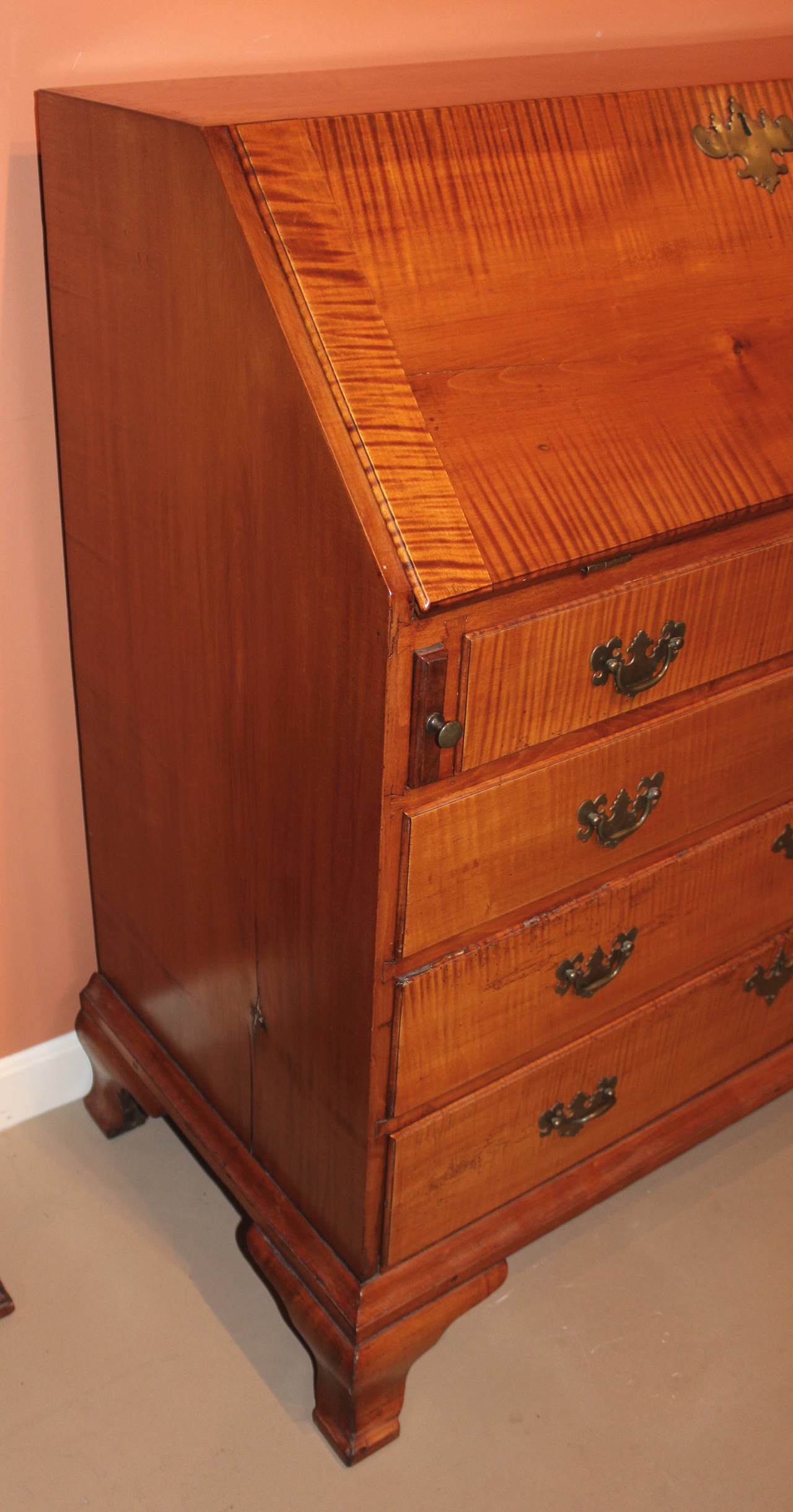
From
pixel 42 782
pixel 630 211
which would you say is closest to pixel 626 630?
pixel 630 211

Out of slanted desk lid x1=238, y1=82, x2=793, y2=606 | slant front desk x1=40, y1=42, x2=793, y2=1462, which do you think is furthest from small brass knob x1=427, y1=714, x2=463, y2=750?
slanted desk lid x1=238, y1=82, x2=793, y2=606

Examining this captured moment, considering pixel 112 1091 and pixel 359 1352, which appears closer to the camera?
pixel 359 1352

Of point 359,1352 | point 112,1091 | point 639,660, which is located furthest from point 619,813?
point 112,1091

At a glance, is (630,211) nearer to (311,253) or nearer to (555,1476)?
(311,253)

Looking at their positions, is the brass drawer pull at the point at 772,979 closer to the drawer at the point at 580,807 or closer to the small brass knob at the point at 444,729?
the drawer at the point at 580,807

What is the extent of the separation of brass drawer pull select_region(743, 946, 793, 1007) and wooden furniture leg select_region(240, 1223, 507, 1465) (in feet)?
1.51

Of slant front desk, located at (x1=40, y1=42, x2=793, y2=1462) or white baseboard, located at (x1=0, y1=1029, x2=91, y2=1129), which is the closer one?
slant front desk, located at (x1=40, y1=42, x2=793, y2=1462)

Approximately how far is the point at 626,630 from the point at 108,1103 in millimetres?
1076

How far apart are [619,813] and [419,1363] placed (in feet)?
2.48

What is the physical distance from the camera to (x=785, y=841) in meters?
1.50

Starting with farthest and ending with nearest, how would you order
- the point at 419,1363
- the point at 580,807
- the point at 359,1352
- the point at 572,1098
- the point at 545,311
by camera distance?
1. the point at 419,1363
2. the point at 572,1098
3. the point at 359,1352
4. the point at 580,807
5. the point at 545,311

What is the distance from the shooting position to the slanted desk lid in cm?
98

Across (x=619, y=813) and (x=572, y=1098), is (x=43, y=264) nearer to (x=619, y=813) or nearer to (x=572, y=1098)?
(x=619, y=813)

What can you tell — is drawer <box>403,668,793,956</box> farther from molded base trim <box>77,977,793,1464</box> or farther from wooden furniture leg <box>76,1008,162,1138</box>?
wooden furniture leg <box>76,1008,162,1138</box>
